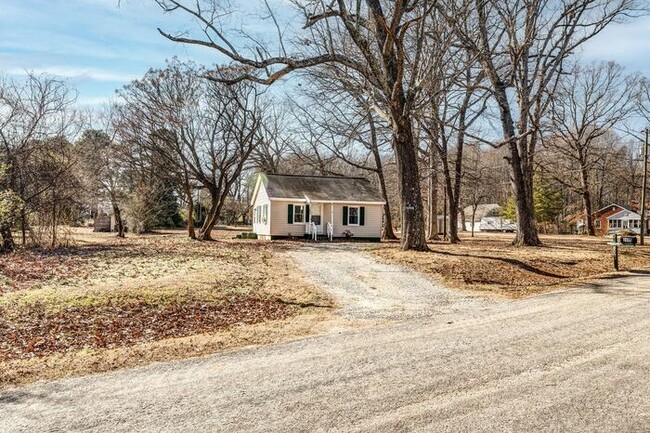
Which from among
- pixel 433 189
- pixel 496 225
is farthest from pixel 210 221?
pixel 496 225

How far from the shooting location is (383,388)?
4438 millimetres

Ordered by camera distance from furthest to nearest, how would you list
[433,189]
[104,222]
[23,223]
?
[104,222]
[433,189]
[23,223]

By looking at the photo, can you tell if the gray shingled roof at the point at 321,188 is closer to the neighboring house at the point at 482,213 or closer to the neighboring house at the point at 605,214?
the neighboring house at the point at 605,214

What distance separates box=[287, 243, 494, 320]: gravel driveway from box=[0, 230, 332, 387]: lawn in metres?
0.61

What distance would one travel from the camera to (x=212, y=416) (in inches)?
153

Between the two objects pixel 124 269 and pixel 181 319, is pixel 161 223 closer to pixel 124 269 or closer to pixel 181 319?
pixel 124 269

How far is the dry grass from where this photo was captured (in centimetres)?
1161

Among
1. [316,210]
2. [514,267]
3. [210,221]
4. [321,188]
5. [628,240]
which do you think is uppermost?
[321,188]

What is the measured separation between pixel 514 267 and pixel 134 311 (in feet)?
34.6

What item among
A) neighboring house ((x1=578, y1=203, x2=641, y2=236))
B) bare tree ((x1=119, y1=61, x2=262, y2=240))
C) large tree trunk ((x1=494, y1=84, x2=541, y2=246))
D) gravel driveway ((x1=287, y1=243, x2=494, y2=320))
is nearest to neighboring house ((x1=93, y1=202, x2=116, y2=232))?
bare tree ((x1=119, y1=61, x2=262, y2=240))


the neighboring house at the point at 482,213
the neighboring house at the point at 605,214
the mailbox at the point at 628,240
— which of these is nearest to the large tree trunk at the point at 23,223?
the mailbox at the point at 628,240

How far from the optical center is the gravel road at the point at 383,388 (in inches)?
148

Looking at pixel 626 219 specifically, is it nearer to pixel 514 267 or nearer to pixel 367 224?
pixel 367 224

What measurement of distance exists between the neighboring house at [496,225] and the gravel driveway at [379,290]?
48.0 metres
